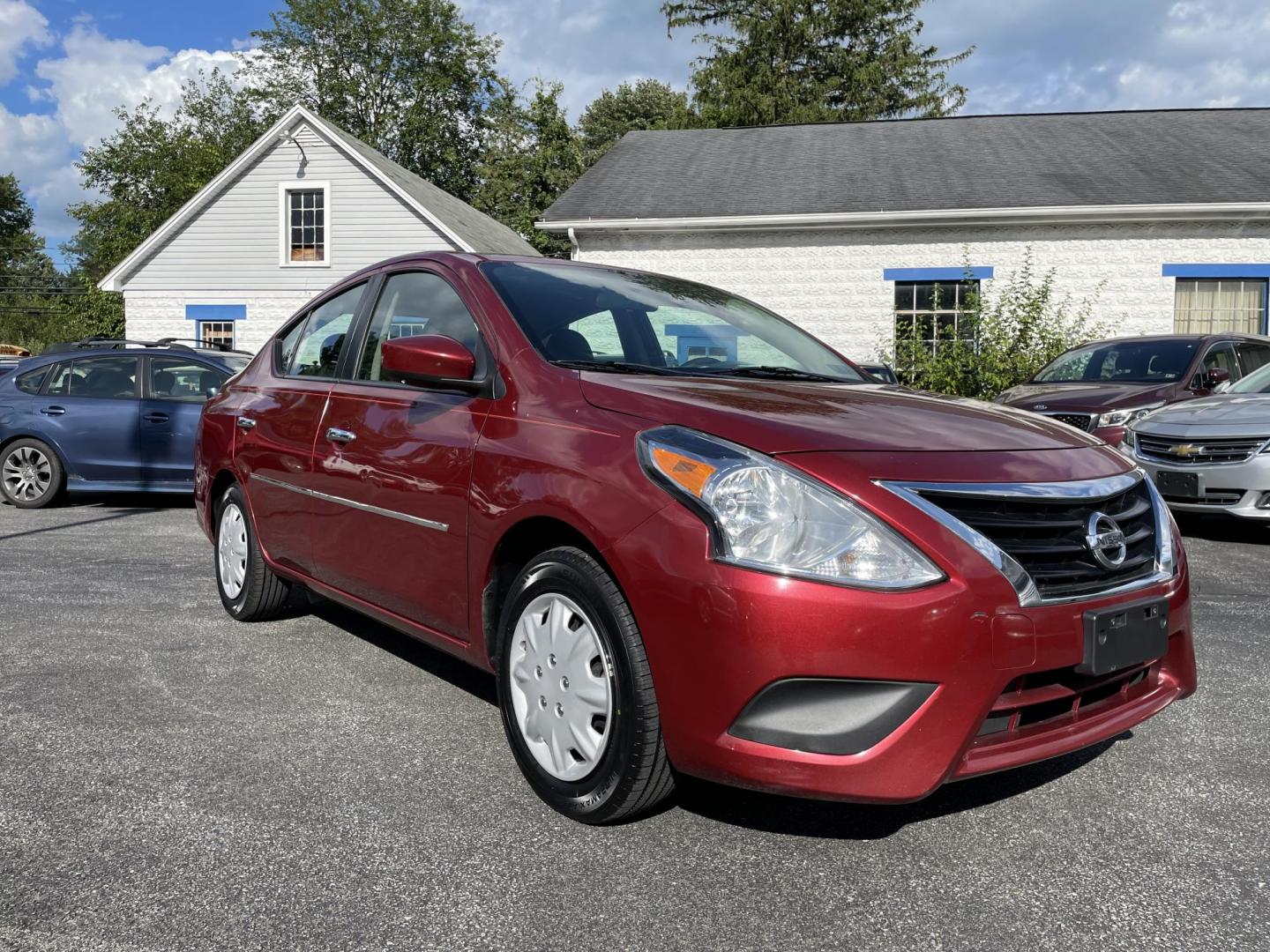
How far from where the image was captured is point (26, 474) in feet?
33.3

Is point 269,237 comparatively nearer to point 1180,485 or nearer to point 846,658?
point 1180,485

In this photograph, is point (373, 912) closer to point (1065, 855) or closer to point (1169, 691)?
point (1065, 855)

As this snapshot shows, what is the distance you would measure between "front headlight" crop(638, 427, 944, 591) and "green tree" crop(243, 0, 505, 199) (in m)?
48.6

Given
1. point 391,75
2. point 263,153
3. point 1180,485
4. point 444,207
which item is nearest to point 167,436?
point 1180,485

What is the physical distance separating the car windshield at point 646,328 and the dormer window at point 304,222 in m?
20.7

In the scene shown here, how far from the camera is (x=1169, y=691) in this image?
117 inches

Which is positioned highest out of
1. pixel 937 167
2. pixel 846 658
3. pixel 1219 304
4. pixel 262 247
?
pixel 937 167

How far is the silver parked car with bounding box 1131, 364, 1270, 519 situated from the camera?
293 inches

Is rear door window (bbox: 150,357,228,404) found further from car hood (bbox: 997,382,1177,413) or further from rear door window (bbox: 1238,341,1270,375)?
rear door window (bbox: 1238,341,1270,375)

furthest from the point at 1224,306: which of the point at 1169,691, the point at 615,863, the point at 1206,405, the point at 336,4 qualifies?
the point at 336,4

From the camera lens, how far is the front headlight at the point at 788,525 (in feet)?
7.92

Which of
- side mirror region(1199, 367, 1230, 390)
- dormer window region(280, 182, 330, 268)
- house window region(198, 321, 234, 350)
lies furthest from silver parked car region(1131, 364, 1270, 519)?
house window region(198, 321, 234, 350)

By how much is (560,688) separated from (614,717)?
0.25m

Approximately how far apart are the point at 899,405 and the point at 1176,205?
15.6 metres
